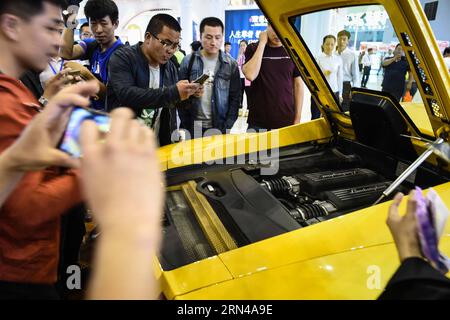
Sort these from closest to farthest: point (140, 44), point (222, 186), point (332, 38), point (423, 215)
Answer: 1. point (423, 215)
2. point (222, 186)
3. point (140, 44)
4. point (332, 38)

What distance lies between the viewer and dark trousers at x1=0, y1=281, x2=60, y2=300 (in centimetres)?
96

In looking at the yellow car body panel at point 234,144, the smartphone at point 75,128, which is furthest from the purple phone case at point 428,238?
the yellow car body panel at point 234,144

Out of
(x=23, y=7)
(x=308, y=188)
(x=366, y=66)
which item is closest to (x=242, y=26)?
(x=366, y=66)

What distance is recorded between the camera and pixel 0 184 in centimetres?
78

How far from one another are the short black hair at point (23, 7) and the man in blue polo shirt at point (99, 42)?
181 cm

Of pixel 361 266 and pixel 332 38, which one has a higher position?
pixel 332 38

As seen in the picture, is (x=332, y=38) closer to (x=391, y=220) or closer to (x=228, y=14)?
(x=391, y=220)

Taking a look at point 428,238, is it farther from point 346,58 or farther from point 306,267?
point 346,58

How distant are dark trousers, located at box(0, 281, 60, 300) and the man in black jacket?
152 cm

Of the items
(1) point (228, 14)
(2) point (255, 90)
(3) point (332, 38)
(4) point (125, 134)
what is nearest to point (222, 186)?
(4) point (125, 134)

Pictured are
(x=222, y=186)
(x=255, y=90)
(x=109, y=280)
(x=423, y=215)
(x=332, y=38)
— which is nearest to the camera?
(x=109, y=280)

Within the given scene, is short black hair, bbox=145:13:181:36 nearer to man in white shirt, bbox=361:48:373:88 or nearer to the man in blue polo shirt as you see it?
the man in blue polo shirt

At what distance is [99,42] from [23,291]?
7.60 feet

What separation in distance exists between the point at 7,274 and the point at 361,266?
107 cm
